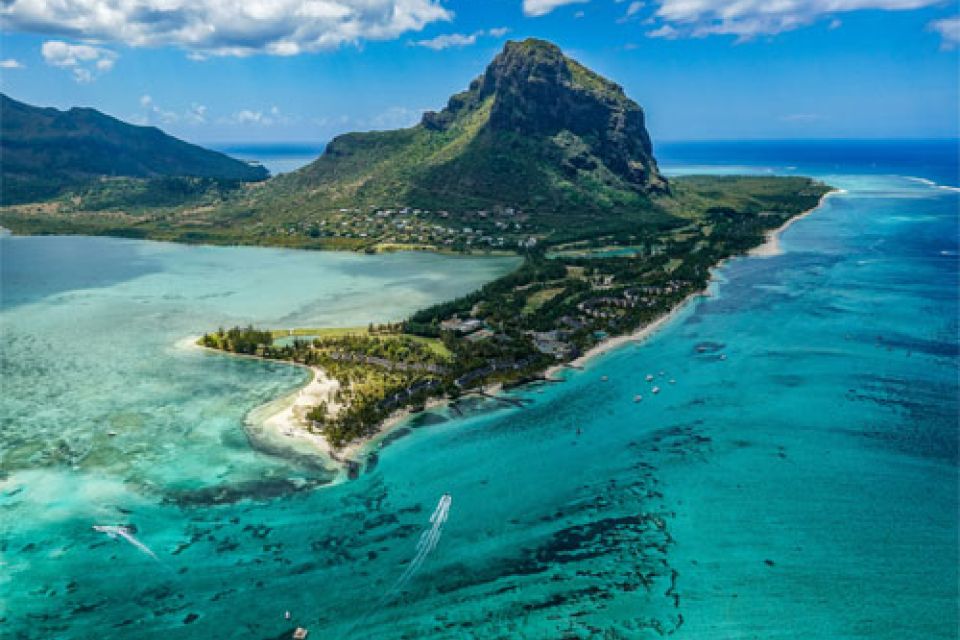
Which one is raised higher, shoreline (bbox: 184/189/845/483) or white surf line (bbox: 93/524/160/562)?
shoreline (bbox: 184/189/845/483)

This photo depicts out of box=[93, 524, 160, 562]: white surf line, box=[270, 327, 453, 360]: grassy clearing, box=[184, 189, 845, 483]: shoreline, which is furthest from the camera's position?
box=[270, 327, 453, 360]: grassy clearing

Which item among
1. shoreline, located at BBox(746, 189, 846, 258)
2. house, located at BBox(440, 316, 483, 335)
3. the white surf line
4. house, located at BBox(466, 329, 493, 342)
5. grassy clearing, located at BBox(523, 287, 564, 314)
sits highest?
shoreline, located at BBox(746, 189, 846, 258)

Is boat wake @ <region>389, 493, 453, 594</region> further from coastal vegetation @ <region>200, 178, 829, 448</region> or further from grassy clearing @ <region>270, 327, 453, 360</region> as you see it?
grassy clearing @ <region>270, 327, 453, 360</region>

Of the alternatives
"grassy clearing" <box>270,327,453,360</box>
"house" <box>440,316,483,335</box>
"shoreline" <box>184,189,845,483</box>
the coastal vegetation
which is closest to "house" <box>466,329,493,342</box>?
the coastal vegetation

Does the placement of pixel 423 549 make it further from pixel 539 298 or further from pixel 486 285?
pixel 486 285

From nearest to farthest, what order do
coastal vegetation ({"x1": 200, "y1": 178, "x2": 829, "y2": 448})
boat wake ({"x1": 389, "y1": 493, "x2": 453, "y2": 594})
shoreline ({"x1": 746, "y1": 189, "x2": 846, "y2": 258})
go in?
boat wake ({"x1": 389, "y1": 493, "x2": 453, "y2": 594}), coastal vegetation ({"x1": 200, "y1": 178, "x2": 829, "y2": 448}), shoreline ({"x1": 746, "y1": 189, "x2": 846, "y2": 258})

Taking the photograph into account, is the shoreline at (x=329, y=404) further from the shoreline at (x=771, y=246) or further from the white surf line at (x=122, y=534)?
the shoreline at (x=771, y=246)

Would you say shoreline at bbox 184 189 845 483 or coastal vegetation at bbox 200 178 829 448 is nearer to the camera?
shoreline at bbox 184 189 845 483
